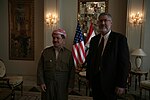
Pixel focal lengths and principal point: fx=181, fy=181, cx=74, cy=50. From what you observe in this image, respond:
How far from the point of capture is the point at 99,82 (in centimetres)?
226

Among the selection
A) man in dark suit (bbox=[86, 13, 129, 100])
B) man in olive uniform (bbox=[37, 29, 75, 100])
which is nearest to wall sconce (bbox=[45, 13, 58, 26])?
man in olive uniform (bbox=[37, 29, 75, 100])

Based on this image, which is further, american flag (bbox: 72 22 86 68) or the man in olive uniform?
american flag (bbox: 72 22 86 68)

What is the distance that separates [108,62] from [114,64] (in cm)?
8

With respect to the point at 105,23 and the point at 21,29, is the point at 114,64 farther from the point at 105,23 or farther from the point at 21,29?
the point at 21,29

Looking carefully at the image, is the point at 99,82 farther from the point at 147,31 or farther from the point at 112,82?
the point at 147,31

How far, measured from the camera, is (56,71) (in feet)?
7.54

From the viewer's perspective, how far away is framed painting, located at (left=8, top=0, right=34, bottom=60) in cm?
626

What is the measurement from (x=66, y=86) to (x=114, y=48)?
797mm

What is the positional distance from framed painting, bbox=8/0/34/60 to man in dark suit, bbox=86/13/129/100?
14.6ft

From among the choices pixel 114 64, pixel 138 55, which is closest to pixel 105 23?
pixel 114 64

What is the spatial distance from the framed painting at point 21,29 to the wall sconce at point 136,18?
3.29m

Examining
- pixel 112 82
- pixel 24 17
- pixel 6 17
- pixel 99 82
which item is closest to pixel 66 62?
pixel 99 82

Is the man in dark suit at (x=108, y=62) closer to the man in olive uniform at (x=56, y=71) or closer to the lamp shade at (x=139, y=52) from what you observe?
the man in olive uniform at (x=56, y=71)

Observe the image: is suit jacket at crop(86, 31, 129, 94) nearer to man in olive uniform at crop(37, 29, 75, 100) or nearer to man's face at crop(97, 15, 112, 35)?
man's face at crop(97, 15, 112, 35)
